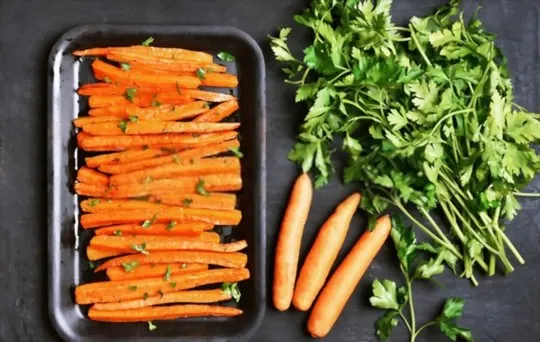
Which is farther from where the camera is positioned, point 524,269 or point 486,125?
point 524,269

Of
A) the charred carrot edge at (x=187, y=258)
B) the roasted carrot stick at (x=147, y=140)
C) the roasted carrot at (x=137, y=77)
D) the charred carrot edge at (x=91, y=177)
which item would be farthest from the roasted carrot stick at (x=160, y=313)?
→ the roasted carrot at (x=137, y=77)

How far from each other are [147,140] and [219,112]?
223 mm

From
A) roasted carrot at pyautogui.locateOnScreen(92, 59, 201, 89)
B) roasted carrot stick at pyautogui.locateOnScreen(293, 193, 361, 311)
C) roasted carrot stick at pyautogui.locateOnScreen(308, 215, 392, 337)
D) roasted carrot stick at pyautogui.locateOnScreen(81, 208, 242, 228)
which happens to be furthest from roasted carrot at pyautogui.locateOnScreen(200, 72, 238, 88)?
roasted carrot stick at pyautogui.locateOnScreen(308, 215, 392, 337)

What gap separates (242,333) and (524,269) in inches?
34.9

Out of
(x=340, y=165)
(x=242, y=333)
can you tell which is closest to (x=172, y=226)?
(x=242, y=333)

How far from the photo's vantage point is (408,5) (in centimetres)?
213

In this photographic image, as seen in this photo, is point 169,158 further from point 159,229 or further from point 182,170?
point 159,229

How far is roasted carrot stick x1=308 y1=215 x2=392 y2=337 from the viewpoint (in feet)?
6.71

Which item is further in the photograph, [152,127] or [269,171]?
[269,171]

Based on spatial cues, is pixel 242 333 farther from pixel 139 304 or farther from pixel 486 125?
pixel 486 125

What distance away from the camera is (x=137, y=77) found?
202 cm

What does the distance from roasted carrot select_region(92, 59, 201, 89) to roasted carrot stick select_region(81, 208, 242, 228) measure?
0.37m

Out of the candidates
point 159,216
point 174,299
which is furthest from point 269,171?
point 174,299

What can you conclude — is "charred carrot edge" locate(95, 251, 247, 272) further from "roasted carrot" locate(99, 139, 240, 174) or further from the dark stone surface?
"roasted carrot" locate(99, 139, 240, 174)
